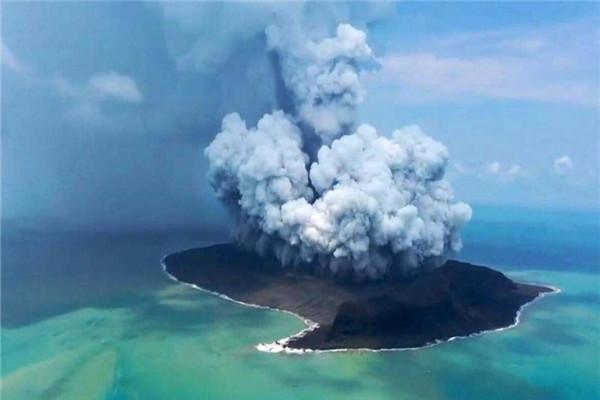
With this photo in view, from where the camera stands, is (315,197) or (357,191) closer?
(357,191)

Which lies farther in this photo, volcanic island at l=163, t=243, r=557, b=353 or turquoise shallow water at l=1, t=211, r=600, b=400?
volcanic island at l=163, t=243, r=557, b=353

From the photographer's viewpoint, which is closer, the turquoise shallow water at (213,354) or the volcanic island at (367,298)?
the turquoise shallow water at (213,354)

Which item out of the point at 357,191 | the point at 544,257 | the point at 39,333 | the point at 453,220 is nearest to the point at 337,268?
the point at 357,191

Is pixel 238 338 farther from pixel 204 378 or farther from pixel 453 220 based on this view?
pixel 453 220

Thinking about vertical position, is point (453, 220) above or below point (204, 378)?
above

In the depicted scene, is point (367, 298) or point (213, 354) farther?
point (367, 298)
